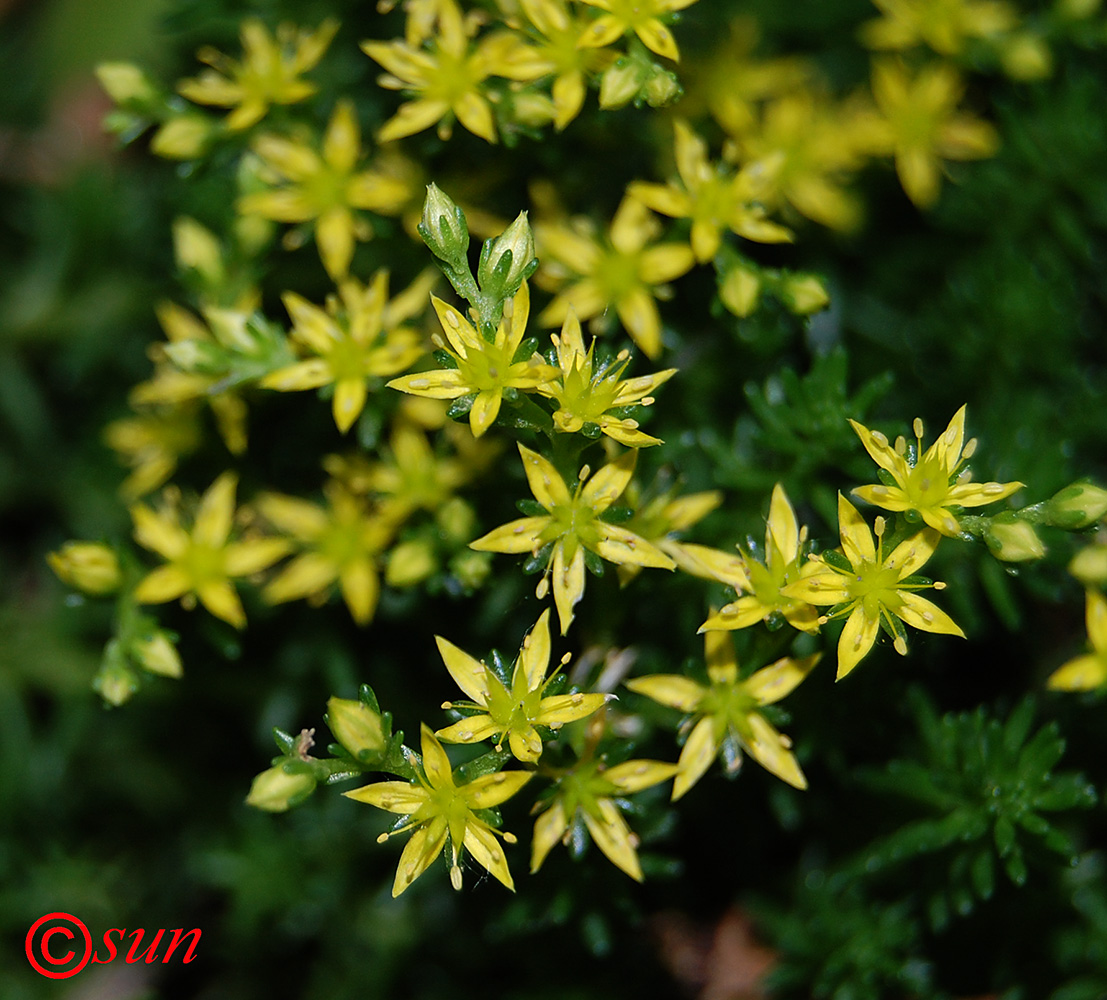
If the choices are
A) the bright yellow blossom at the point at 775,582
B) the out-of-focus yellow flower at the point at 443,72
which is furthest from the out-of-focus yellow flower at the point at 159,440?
the bright yellow blossom at the point at 775,582

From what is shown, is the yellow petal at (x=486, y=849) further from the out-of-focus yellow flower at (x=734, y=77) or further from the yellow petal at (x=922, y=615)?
the out-of-focus yellow flower at (x=734, y=77)

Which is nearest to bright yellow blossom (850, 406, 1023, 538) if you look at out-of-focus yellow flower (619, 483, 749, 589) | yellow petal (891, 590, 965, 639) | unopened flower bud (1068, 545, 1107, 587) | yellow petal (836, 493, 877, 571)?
yellow petal (836, 493, 877, 571)

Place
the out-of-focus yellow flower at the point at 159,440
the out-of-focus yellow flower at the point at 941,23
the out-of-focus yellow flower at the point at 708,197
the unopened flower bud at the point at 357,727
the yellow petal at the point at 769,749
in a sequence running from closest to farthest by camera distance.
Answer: the unopened flower bud at the point at 357,727 → the yellow petal at the point at 769,749 → the out-of-focus yellow flower at the point at 708,197 → the out-of-focus yellow flower at the point at 159,440 → the out-of-focus yellow flower at the point at 941,23

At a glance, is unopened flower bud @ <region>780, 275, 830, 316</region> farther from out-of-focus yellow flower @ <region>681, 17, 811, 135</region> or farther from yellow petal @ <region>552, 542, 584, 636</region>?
out-of-focus yellow flower @ <region>681, 17, 811, 135</region>

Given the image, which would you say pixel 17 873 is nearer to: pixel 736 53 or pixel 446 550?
pixel 446 550

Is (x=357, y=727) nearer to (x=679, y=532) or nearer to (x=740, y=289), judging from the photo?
(x=679, y=532)

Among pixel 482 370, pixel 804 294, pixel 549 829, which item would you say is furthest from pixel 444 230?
pixel 549 829
